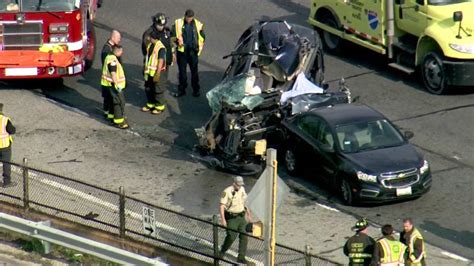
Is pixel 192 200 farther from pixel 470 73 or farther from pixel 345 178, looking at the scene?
pixel 470 73

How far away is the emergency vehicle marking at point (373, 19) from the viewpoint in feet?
83.9

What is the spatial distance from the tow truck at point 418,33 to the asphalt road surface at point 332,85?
0.44 metres

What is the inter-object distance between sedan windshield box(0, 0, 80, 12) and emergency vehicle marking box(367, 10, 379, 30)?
5.75 meters

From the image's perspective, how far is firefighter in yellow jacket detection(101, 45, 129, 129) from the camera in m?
22.8

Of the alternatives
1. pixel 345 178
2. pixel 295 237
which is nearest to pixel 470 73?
pixel 345 178

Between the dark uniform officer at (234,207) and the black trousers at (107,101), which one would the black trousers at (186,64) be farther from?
the dark uniform officer at (234,207)

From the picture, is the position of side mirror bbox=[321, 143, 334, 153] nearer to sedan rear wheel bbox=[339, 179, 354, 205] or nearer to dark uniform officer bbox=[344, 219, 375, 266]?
sedan rear wheel bbox=[339, 179, 354, 205]

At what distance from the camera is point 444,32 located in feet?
79.3

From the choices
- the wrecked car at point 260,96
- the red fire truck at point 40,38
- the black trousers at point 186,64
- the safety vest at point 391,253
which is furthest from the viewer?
the black trousers at point 186,64

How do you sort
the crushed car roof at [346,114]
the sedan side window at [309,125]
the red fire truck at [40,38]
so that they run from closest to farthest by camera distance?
the crushed car roof at [346,114] < the sedan side window at [309,125] < the red fire truck at [40,38]

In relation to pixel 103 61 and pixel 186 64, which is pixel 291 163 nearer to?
pixel 103 61

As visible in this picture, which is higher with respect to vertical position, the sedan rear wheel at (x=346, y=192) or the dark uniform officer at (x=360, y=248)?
the dark uniform officer at (x=360, y=248)

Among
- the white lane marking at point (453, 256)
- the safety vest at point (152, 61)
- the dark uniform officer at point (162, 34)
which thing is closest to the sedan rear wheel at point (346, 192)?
the white lane marking at point (453, 256)

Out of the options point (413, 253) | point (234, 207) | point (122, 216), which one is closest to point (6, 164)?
point (122, 216)
